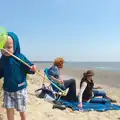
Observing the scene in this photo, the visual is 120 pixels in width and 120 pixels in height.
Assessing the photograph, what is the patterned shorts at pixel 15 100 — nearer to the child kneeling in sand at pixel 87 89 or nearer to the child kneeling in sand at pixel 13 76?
the child kneeling in sand at pixel 13 76

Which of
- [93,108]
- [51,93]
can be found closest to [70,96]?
[51,93]

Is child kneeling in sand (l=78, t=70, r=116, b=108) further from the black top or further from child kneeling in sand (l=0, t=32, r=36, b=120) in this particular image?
child kneeling in sand (l=0, t=32, r=36, b=120)

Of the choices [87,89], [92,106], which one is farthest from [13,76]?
[87,89]

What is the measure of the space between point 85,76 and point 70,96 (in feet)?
2.91

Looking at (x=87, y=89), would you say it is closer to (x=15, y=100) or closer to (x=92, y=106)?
(x=92, y=106)

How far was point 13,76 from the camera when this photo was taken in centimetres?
398

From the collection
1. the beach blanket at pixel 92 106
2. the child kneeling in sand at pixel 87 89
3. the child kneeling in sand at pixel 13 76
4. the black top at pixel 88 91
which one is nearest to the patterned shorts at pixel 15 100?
the child kneeling in sand at pixel 13 76

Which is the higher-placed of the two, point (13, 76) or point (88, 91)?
point (13, 76)

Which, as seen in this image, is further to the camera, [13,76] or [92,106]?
[92,106]

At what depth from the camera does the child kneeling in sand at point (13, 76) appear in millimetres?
3971

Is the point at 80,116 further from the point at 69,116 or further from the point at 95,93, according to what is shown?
the point at 95,93

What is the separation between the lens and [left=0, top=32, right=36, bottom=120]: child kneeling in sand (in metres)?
3.97

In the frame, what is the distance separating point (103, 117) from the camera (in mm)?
6000

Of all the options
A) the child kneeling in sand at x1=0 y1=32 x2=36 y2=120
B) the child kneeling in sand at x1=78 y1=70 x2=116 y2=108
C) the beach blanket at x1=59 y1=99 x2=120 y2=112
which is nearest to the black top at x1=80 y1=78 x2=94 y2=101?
the child kneeling in sand at x1=78 y1=70 x2=116 y2=108
